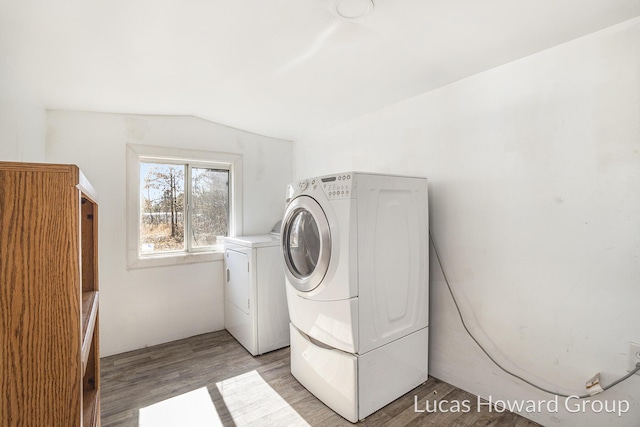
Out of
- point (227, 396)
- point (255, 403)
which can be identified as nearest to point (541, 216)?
point (255, 403)

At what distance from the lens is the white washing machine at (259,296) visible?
2541 mm

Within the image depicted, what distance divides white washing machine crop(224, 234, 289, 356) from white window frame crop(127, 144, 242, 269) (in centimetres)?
40

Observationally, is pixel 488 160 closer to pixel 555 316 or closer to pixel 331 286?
pixel 555 316

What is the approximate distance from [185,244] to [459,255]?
2.48m

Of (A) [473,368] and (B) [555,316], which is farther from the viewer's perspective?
(A) [473,368]

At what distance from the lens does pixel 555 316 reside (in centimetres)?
161

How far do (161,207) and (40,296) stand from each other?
2.38 meters

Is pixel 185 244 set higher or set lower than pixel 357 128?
lower

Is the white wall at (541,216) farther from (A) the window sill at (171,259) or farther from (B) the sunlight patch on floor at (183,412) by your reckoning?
(A) the window sill at (171,259)

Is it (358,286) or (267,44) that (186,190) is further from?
(358,286)

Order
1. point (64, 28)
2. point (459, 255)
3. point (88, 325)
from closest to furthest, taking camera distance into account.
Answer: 1. point (88, 325)
2. point (64, 28)
3. point (459, 255)

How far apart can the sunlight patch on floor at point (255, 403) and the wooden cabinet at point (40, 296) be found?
1326 millimetres

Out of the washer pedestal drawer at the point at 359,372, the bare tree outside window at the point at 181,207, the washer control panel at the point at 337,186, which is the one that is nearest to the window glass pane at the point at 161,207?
the bare tree outside window at the point at 181,207

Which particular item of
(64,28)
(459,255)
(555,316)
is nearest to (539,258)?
(555,316)
